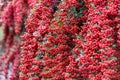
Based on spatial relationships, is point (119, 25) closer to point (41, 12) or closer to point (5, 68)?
point (41, 12)

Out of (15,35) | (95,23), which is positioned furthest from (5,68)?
(95,23)

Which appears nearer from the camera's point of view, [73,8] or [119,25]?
[119,25]

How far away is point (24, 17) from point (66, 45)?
1285 mm

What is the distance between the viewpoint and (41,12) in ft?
11.7

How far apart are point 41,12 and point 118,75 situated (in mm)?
1054

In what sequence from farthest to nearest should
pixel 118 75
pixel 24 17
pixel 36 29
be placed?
pixel 24 17, pixel 36 29, pixel 118 75

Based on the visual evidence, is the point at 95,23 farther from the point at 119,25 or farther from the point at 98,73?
the point at 98,73

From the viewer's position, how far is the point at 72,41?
3.41 m

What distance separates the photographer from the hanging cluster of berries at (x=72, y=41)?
299cm

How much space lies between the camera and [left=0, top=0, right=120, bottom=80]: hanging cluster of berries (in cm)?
299

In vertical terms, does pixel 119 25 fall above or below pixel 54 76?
above

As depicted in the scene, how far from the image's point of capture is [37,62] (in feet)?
11.3

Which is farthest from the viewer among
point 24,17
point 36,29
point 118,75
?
point 24,17

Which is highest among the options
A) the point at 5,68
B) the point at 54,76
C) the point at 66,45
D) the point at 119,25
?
the point at 119,25
